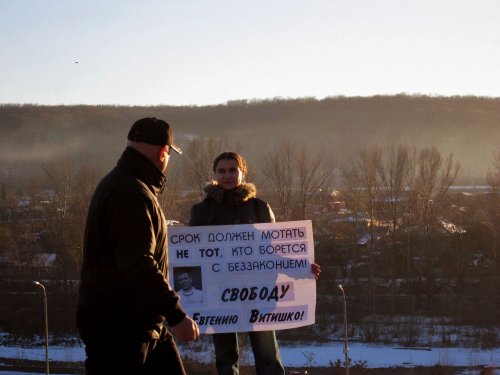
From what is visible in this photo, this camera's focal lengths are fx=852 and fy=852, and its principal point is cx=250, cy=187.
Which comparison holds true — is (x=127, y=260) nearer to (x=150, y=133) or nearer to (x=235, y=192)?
(x=150, y=133)

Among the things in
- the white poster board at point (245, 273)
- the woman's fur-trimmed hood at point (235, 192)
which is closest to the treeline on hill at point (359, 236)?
the white poster board at point (245, 273)

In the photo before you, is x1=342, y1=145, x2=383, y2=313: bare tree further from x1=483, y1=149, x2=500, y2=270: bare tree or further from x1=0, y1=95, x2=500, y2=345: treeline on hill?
x1=483, y1=149, x2=500, y2=270: bare tree

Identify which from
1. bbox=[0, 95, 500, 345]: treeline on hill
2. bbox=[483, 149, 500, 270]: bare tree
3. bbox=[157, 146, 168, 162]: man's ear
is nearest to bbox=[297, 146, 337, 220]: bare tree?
bbox=[0, 95, 500, 345]: treeline on hill

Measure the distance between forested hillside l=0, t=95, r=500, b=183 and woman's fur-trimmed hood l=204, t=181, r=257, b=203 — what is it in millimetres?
85489

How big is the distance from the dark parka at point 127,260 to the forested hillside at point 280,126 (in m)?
87.3

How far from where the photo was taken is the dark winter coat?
575 cm

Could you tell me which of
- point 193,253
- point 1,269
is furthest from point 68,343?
point 193,253

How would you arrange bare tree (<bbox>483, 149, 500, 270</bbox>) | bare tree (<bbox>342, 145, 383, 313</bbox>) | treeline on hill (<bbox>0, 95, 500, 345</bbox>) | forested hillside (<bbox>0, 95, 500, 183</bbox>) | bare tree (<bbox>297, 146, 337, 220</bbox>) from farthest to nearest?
forested hillside (<bbox>0, 95, 500, 183</bbox>) < bare tree (<bbox>342, 145, 383, 313</bbox>) < bare tree (<bbox>297, 146, 337, 220</bbox>) < bare tree (<bbox>483, 149, 500, 270</bbox>) < treeline on hill (<bbox>0, 95, 500, 345</bbox>)

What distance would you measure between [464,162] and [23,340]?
75.3m

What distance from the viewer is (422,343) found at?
1262 inches

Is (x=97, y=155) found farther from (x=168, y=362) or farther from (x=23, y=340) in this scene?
(x=168, y=362)

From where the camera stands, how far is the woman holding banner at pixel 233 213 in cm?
566

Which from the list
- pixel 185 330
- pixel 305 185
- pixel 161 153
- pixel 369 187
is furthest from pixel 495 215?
pixel 185 330

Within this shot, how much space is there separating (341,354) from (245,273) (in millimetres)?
23587
